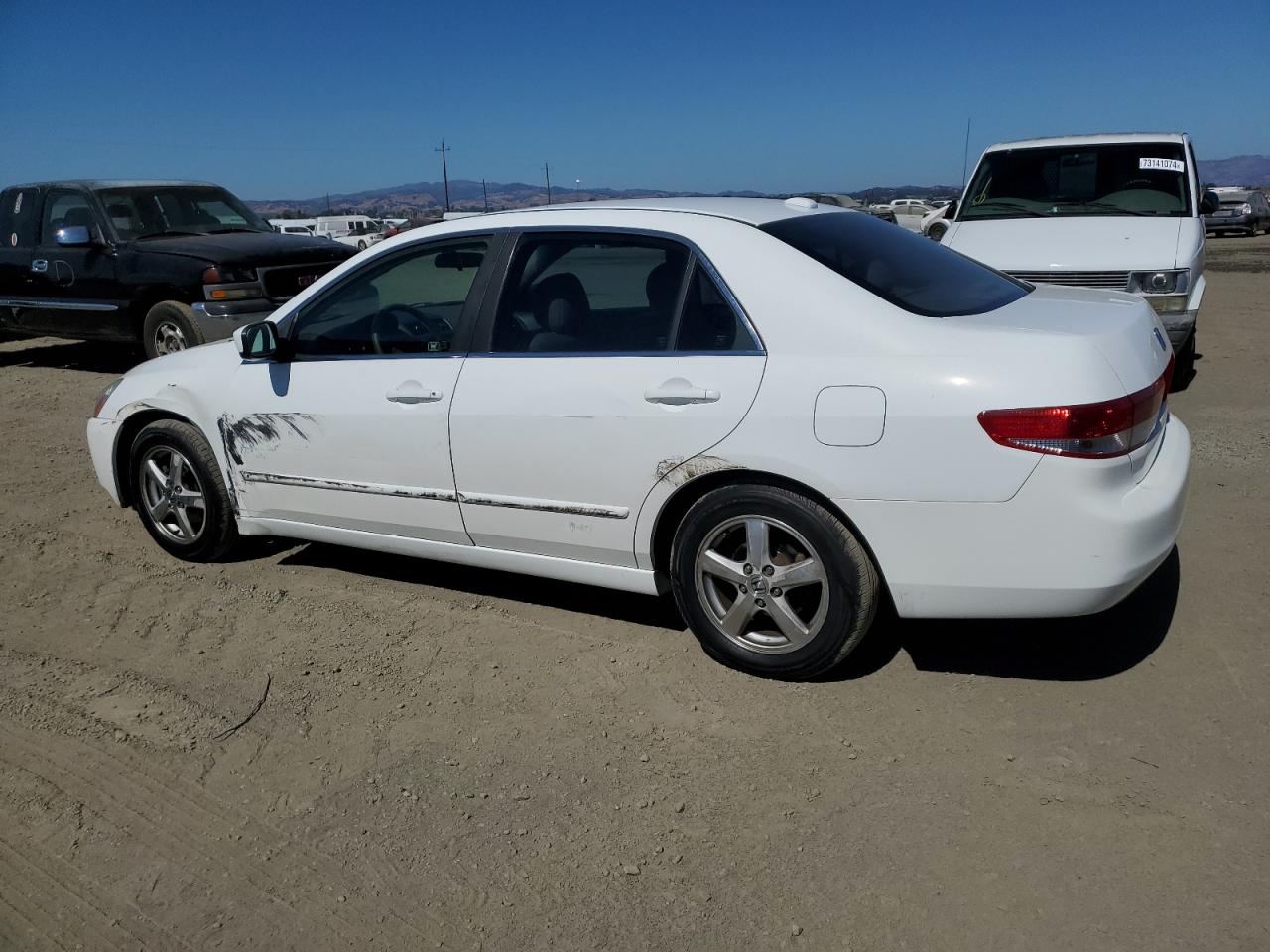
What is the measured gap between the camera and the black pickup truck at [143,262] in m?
9.26

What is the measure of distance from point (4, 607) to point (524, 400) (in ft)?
8.82

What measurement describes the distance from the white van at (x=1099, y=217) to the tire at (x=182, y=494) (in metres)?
5.38

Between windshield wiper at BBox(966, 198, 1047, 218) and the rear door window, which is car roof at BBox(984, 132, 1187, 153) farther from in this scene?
the rear door window

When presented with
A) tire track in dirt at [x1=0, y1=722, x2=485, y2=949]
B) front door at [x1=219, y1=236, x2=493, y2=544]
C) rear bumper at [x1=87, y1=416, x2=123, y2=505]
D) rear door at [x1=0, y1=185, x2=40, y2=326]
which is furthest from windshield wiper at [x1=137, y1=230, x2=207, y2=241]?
tire track in dirt at [x1=0, y1=722, x2=485, y2=949]

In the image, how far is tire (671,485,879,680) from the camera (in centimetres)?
338

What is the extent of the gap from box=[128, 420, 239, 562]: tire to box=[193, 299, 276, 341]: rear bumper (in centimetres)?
431

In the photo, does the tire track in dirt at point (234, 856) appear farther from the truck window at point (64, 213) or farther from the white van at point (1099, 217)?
the truck window at point (64, 213)

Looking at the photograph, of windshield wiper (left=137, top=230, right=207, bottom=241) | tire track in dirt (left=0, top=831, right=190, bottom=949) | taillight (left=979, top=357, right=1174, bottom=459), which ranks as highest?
windshield wiper (left=137, top=230, right=207, bottom=241)

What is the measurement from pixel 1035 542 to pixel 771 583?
33.6 inches

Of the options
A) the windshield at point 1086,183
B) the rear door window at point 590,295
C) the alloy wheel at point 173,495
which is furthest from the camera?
the windshield at point 1086,183

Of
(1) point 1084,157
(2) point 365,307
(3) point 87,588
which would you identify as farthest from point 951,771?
(1) point 1084,157

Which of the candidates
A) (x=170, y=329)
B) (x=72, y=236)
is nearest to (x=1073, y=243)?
(x=170, y=329)

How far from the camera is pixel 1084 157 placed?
28.3 ft

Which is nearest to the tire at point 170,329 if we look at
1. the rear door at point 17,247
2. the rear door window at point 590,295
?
the rear door at point 17,247
